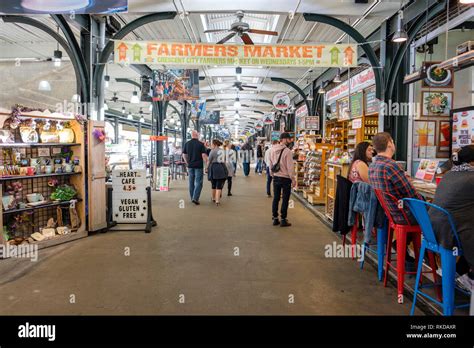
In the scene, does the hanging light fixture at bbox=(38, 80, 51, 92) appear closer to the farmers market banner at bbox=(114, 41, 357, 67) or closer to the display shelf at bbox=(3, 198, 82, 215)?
the farmers market banner at bbox=(114, 41, 357, 67)

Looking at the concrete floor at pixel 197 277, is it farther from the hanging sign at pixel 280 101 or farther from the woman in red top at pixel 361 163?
the hanging sign at pixel 280 101

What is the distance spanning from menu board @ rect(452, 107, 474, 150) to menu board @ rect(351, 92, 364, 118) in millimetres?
4954

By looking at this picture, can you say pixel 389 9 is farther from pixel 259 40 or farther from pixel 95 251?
pixel 95 251

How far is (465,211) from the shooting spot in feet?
8.80

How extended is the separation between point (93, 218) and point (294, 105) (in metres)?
15.7

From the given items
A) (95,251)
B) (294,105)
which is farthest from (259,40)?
(294,105)

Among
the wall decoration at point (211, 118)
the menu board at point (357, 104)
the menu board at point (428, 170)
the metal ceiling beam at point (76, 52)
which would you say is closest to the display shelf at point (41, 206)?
the metal ceiling beam at point (76, 52)

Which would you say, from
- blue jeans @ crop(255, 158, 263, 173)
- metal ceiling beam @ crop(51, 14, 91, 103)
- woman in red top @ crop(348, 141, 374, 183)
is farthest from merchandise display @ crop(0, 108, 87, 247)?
blue jeans @ crop(255, 158, 263, 173)

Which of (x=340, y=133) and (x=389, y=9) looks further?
(x=340, y=133)

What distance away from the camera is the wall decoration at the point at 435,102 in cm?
701

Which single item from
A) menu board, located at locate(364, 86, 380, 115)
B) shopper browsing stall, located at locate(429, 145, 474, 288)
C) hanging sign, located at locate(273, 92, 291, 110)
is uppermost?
hanging sign, located at locate(273, 92, 291, 110)

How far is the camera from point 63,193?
18.6ft

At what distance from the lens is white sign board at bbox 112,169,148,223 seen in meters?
6.43

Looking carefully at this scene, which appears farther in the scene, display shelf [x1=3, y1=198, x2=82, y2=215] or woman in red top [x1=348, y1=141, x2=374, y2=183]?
display shelf [x1=3, y1=198, x2=82, y2=215]
